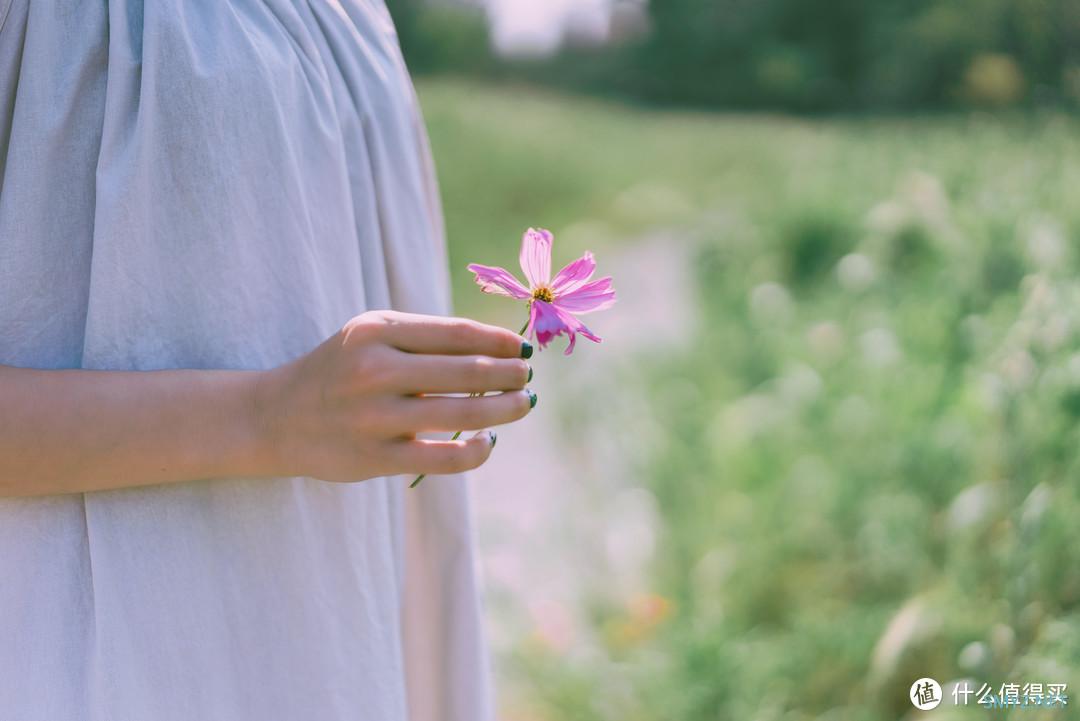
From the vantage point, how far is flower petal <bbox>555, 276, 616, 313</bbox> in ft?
2.24

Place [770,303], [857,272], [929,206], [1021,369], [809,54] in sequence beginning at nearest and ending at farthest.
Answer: [1021,369]
[929,206]
[857,272]
[770,303]
[809,54]

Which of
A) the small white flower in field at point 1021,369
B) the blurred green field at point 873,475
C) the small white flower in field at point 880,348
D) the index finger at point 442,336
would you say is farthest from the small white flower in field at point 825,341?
the index finger at point 442,336

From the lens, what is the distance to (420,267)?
36.5 inches

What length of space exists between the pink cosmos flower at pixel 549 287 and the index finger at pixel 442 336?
34 millimetres

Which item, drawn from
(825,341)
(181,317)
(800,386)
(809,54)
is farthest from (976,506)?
(809,54)

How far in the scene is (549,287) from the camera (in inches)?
27.0

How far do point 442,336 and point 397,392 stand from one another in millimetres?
45

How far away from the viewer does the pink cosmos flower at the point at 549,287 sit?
0.67 m

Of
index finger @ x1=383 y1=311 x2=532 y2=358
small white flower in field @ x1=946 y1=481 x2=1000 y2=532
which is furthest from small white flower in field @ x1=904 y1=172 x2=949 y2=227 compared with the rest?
index finger @ x1=383 y1=311 x2=532 y2=358

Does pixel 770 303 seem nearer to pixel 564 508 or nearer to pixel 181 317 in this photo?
pixel 564 508

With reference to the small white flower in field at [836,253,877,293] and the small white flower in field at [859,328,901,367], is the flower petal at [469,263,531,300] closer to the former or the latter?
the small white flower in field at [859,328,901,367]

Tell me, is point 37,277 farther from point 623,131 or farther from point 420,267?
point 623,131

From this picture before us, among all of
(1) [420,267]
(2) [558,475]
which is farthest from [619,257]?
(1) [420,267]

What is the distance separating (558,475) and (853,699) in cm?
182
